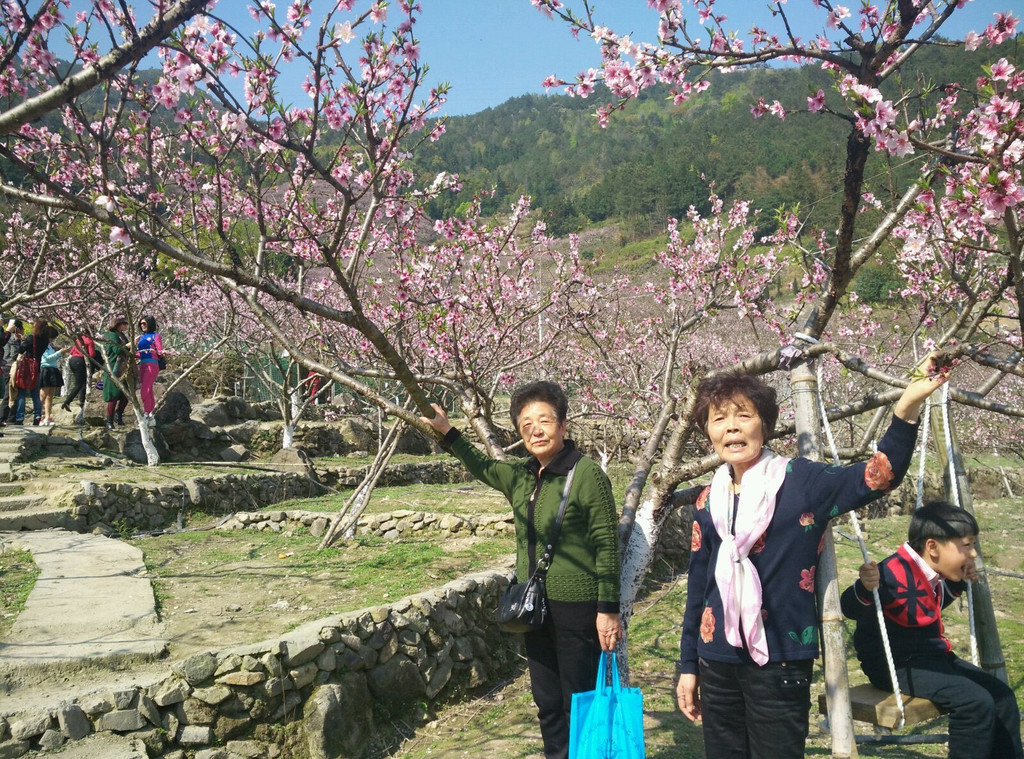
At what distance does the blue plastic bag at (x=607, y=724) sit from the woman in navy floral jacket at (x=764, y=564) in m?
0.31

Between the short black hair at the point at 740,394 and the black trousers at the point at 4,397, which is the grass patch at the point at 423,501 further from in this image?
the short black hair at the point at 740,394

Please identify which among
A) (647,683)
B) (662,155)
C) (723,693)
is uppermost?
(662,155)

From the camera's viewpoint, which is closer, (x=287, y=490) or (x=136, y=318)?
(x=287, y=490)

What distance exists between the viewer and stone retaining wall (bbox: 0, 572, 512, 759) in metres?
3.51

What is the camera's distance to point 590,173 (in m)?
73.5

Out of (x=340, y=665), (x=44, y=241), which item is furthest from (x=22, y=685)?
(x=44, y=241)

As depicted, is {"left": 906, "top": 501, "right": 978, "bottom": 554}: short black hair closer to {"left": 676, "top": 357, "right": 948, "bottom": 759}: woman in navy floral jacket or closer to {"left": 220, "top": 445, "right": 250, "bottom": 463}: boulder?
{"left": 676, "top": 357, "right": 948, "bottom": 759}: woman in navy floral jacket

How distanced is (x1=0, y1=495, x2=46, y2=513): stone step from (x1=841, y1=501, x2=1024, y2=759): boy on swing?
7789mm

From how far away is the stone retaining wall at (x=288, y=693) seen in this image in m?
3.51

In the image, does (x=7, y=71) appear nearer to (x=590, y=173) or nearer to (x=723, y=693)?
(x=723, y=693)

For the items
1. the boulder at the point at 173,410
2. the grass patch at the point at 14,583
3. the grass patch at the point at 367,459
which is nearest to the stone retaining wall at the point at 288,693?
the grass patch at the point at 14,583

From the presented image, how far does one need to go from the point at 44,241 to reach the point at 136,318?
7076 mm

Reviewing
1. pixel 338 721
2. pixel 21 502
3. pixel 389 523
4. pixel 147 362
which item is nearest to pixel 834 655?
pixel 338 721

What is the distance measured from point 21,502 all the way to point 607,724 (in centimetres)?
732
